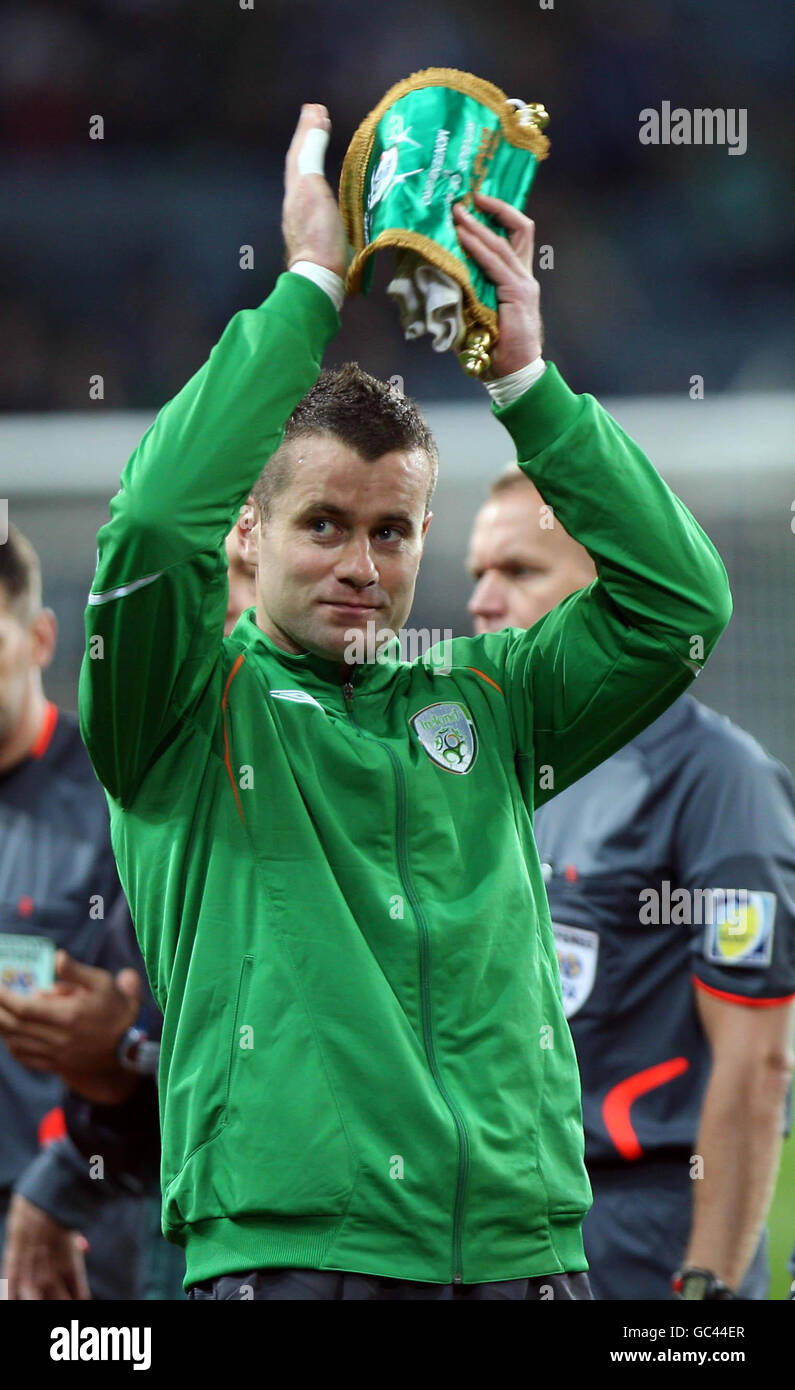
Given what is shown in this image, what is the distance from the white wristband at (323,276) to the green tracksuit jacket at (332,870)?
2 cm

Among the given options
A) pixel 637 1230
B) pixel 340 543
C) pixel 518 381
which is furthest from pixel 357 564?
pixel 637 1230

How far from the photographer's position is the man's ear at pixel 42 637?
357cm

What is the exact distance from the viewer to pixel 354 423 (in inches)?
67.2

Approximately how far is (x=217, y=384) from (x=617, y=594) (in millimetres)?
471

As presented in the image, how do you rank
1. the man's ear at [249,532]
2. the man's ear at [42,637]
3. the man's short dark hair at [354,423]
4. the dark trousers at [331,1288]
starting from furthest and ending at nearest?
the man's ear at [42,637]
the man's ear at [249,532]
the man's short dark hair at [354,423]
the dark trousers at [331,1288]

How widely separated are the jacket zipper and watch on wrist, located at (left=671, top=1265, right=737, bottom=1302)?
1652mm

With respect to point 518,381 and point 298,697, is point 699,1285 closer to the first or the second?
point 298,697

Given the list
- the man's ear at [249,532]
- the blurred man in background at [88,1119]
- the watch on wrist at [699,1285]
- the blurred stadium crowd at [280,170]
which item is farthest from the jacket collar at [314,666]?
the blurred stadium crowd at [280,170]

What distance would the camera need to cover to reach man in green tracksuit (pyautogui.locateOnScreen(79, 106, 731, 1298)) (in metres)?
1.48

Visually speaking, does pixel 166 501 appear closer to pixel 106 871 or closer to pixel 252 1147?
pixel 252 1147

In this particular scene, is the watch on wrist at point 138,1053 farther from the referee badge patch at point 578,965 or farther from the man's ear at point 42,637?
the man's ear at point 42,637

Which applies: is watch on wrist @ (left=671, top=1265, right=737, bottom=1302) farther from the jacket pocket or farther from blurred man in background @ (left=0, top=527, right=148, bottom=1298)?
the jacket pocket


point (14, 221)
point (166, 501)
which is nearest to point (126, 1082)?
point (166, 501)

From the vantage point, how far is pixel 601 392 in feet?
17.2
